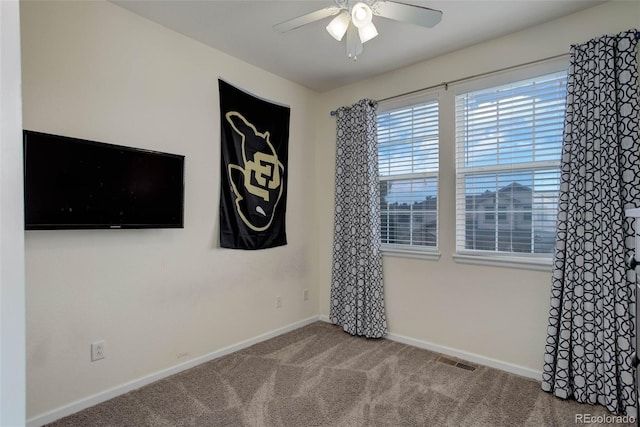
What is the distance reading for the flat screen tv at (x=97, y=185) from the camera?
1.85m

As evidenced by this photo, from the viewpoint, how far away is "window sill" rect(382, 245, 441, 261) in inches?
120

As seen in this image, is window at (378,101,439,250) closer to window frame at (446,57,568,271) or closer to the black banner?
window frame at (446,57,568,271)

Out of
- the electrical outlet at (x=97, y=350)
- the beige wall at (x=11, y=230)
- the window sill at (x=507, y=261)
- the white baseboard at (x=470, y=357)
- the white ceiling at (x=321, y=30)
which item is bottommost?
the white baseboard at (x=470, y=357)

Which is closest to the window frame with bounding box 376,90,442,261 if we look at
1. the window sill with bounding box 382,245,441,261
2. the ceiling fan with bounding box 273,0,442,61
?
the window sill with bounding box 382,245,441,261

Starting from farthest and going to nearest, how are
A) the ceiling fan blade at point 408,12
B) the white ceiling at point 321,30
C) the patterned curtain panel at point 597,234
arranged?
the white ceiling at point 321,30, the patterned curtain panel at point 597,234, the ceiling fan blade at point 408,12

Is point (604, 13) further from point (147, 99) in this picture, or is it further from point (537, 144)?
point (147, 99)

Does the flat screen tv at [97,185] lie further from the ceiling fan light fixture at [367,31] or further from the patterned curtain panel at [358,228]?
the patterned curtain panel at [358,228]

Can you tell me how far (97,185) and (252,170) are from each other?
1305 mm

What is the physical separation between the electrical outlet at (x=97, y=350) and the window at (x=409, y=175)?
249cm

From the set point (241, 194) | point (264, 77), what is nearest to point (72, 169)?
point (241, 194)

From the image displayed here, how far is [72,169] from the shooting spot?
1979 millimetres

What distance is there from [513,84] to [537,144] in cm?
51

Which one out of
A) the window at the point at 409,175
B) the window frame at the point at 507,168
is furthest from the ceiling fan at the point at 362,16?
the window at the point at 409,175

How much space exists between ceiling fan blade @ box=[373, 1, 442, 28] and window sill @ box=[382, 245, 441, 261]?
1.91 meters
